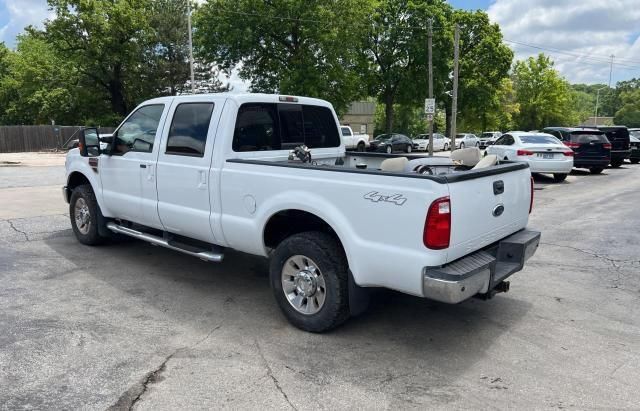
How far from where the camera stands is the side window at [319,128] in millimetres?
5715

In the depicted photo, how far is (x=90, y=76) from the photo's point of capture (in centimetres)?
4009

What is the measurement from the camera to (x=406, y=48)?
39.3 meters

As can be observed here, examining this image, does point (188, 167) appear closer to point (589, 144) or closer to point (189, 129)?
point (189, 129)

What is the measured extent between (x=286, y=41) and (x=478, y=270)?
30.0 meters

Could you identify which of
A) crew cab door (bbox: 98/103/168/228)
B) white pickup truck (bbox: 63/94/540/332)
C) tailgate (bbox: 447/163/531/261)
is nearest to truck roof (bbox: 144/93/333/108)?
white pickup truck (bbox: 63/94/540/332)

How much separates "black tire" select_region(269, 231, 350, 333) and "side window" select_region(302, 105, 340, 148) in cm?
184

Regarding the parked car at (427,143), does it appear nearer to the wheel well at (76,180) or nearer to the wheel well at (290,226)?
the wheel well at (76,180)

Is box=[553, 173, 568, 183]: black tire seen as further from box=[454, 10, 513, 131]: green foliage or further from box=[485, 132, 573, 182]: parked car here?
box=[454, 10, 513, 131]: green foliage

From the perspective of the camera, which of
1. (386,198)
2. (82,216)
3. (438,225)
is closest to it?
(438,225)

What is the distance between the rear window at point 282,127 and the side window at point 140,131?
1.18m

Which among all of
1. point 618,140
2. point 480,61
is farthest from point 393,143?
point 618,140

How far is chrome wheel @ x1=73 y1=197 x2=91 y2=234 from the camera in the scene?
676 cm

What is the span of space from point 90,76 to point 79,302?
40.4 meters

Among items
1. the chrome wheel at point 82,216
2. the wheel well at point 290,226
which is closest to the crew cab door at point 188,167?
the wheel well at point 290,226
